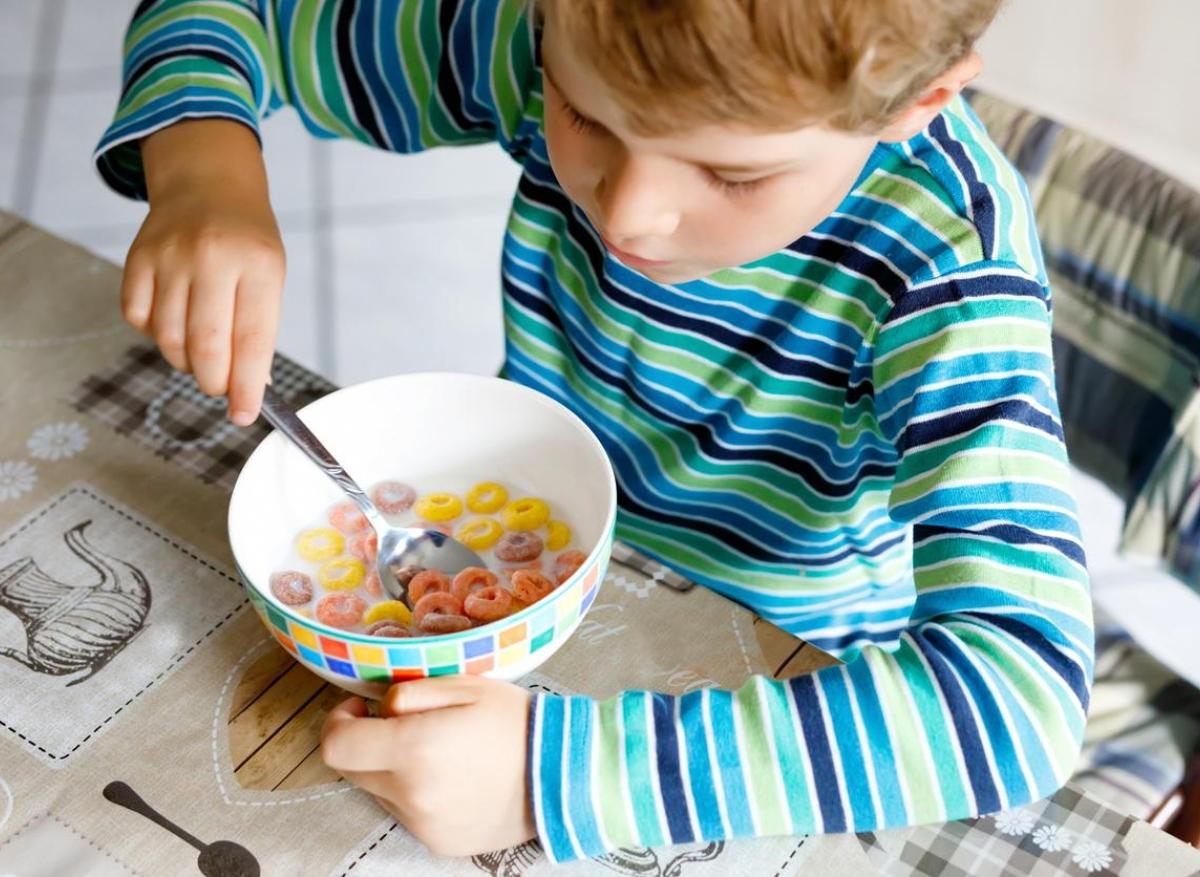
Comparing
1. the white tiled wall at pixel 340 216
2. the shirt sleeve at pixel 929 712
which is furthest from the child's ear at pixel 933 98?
the white tiled wall at pixel 340 216

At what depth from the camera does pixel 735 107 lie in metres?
0.53

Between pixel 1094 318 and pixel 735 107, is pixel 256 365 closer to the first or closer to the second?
pixel 735 107

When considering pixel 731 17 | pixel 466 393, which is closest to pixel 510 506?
pixel 466 393

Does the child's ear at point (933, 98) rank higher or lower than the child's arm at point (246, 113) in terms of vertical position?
higher

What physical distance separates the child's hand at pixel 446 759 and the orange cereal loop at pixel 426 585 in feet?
0.22

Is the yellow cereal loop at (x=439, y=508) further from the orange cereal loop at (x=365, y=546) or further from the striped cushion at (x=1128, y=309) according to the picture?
the striped cushion at (x=1128, y=309)

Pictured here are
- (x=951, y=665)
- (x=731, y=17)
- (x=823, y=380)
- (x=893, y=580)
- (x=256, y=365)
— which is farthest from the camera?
(x=893, y=580)

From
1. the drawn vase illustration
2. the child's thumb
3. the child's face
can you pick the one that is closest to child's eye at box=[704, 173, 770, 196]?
the child's face

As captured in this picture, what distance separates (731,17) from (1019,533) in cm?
29

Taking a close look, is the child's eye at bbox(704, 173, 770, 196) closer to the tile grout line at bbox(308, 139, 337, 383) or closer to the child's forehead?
the child's forehead

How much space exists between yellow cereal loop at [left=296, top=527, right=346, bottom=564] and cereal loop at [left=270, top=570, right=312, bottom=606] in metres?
0.01

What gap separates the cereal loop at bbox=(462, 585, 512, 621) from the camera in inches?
24.3

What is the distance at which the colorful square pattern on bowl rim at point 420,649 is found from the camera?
0.56m

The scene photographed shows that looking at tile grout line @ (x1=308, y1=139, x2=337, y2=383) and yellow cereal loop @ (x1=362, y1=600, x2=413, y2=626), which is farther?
tile grout line @ (x1=308, y1=139, x2=337, y2=383)
